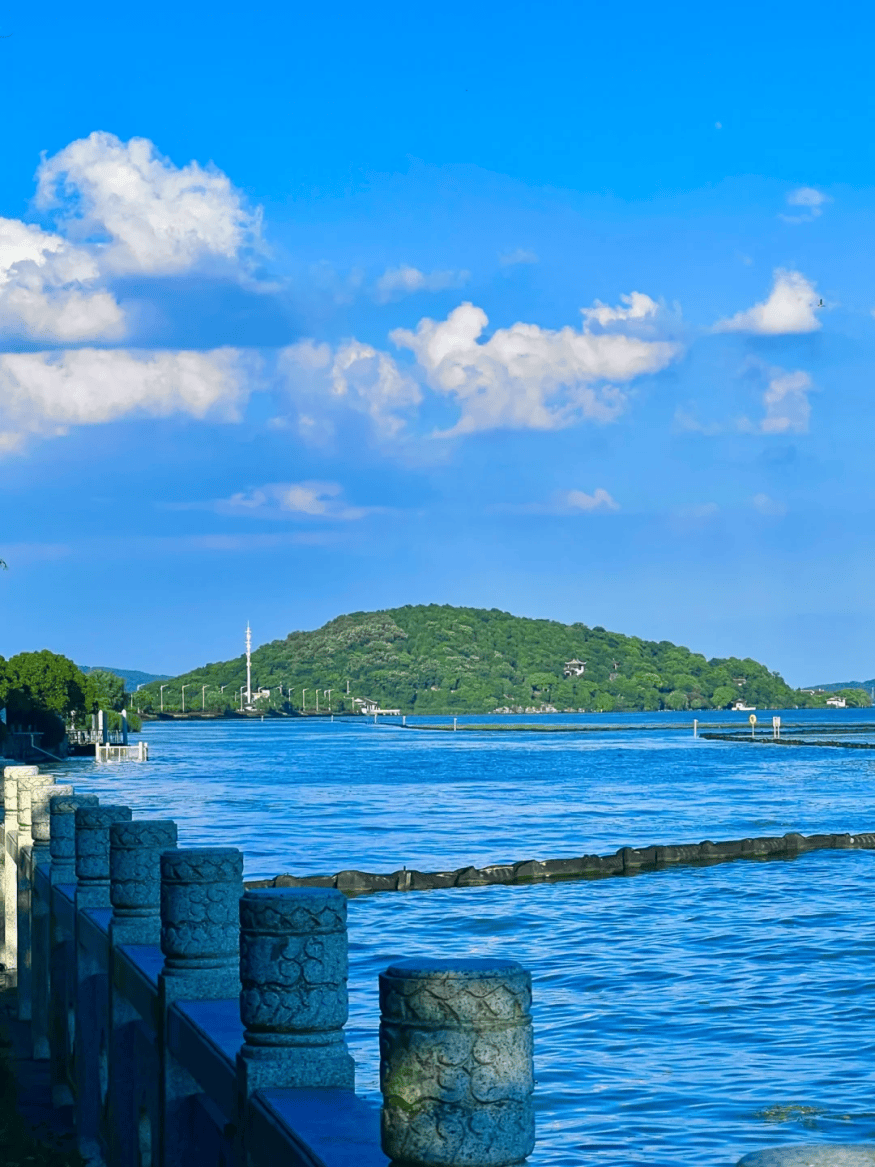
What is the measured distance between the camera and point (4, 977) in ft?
60.9

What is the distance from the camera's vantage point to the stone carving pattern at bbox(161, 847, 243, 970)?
279 inches

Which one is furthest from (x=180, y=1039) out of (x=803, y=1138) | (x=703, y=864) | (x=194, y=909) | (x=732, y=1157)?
(x=703, y=864)

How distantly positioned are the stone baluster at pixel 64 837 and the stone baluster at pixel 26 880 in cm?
183

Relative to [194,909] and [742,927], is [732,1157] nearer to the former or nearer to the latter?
[194,909]

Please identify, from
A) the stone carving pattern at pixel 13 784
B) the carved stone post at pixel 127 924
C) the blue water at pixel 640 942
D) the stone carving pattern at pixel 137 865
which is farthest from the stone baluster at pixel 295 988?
the stone carving pattern at pixel 13 784

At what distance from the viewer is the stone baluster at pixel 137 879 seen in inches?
355

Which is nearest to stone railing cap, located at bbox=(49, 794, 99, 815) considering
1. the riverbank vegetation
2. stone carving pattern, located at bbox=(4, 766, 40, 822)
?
stone carving pattern, located at bbox=(4, 766, 40, 822)

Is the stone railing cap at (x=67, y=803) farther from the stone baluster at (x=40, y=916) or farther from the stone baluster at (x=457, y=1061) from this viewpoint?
the stone baluster at (x=457, y=1061)

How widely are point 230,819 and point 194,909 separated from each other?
193 feet

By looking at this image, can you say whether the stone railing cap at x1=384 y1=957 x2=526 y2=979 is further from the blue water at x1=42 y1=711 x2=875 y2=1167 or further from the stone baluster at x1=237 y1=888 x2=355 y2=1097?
the blue water at x1=42 y1=711 x2=875 y2=1167

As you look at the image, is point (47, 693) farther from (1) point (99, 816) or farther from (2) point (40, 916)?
(1) point (99, 816)

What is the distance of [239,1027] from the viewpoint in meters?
6.62

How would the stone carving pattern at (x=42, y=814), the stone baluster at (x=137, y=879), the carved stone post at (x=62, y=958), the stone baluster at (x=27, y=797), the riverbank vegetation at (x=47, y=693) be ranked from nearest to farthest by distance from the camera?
the stone baluster at (x=137, y=879)
the carved stone post at (x=62, y=958)
the stone carving pattern at (x=42, y=814)
the stone baluster at (x=27, y=797)
the riverbank vegetation at (x=47, y=693)

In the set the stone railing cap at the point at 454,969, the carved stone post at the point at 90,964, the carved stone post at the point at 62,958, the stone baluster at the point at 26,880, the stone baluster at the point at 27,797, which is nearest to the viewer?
the stone railing cap at the point at 454,969
